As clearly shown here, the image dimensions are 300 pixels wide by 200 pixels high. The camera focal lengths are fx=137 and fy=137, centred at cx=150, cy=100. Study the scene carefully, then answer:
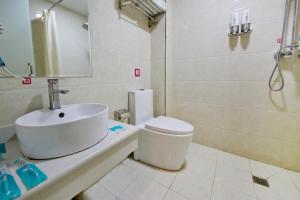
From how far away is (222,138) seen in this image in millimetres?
1707

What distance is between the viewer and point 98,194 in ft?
3.74

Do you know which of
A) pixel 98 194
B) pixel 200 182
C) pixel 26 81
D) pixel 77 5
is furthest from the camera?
pixel 200 182

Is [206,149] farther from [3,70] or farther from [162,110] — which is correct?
[3,70]

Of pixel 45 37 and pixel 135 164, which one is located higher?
pixel 45 37

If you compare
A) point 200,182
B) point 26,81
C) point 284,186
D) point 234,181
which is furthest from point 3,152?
point 284,186

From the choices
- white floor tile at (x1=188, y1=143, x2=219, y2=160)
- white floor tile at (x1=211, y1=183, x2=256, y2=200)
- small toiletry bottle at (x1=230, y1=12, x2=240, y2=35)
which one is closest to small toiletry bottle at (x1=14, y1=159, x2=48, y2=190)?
white floor tile at (x1=211, y1=183, x2=256, y2=200)

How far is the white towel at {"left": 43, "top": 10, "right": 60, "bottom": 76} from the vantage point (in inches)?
34.8

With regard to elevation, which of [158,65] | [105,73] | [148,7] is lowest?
[105,73]

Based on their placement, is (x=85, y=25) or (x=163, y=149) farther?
(x=163, y=149)

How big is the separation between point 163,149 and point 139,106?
53 cm

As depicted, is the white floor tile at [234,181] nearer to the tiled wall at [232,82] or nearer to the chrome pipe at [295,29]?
the tiled wall at [232,82]

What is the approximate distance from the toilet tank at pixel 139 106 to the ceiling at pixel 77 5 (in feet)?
2.70

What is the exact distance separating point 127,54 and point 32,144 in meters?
1.18

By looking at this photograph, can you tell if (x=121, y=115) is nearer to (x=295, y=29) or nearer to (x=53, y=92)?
(x=53, y=92)
